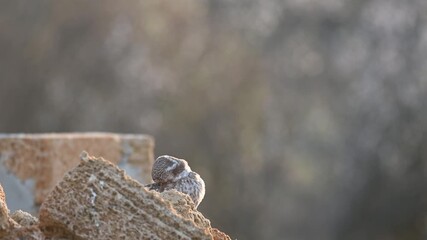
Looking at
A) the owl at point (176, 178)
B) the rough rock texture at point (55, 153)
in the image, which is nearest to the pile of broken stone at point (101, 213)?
the owl at point (176, 178)

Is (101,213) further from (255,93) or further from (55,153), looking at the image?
(255,93)

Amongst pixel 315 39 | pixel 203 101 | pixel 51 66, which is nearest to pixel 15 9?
pixel 51 66

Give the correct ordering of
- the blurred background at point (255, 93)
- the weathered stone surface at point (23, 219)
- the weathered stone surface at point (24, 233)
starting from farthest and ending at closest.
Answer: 1. the blurred background at point (255, 93)
2. the weathered stone surface at point (23, 219)
3. the weathered stone surface at point (24, 233)

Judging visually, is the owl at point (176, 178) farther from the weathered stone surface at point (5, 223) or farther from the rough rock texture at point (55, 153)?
the rough rock texture at point (55, 153)

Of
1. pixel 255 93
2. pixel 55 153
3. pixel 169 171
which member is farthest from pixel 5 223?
pixel 255 93

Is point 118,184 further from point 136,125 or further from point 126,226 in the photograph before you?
point 136,125

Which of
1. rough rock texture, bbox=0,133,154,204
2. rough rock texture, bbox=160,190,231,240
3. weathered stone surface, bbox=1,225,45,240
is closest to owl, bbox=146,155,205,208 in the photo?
rough rock texture, bbox=160,190,231,240
